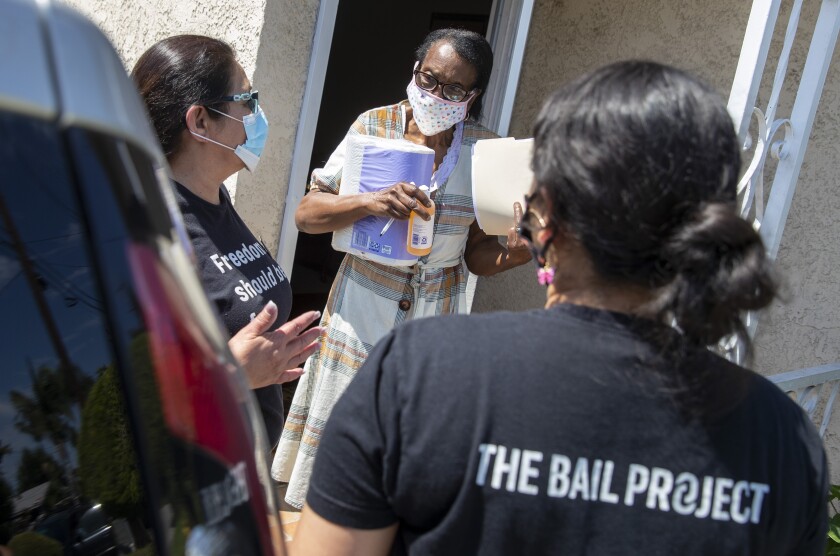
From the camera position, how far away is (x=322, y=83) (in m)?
3.17

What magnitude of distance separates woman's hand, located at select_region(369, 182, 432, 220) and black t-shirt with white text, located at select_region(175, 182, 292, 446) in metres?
0.49

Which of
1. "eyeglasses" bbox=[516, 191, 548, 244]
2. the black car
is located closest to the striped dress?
"eyeglasses" bbox=[516, 191, 548, 244]

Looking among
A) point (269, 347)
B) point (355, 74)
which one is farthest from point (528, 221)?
point (355, 74)

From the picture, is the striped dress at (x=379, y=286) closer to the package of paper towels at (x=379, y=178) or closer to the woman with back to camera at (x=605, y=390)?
the package of paper towels at (x=379, y=178)

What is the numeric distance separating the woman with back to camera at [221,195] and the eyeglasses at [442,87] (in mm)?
705

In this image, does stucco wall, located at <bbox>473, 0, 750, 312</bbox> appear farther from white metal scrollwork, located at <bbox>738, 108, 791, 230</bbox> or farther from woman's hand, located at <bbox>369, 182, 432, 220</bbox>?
woman's hand, located at <bbox>369, 182, 432, 220</bbox>

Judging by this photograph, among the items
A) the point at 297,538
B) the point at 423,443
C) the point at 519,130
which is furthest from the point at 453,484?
the point at 519,130

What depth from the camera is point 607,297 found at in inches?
41.6

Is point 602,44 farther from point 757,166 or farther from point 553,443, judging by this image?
point 553,443

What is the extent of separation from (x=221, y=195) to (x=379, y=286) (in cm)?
79

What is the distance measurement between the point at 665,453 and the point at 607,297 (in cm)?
21

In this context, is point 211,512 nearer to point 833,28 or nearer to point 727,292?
point 727,292

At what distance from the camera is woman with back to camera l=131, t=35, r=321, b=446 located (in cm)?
187

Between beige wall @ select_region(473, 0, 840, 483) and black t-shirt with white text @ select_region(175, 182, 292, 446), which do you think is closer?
black t-shirt with white text @ select_region(175, 182, 292, 446)
